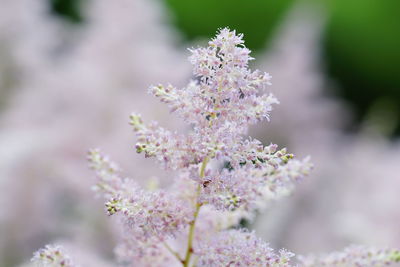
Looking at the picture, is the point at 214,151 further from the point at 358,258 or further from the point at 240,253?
the point at 358,258

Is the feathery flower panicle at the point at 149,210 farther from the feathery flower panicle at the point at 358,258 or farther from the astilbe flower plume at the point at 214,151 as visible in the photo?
the feathery flower panicle at the point at 358,258

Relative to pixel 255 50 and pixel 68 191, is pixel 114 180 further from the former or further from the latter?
pixel 255 50

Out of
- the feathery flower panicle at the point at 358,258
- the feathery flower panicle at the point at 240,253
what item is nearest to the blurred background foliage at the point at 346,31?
the feathery flower panicle at the point at 358,258

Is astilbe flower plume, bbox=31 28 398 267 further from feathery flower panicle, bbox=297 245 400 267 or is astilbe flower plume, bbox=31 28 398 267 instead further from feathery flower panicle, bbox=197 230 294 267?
feathery flower panicle, bbox=297 245 400 267

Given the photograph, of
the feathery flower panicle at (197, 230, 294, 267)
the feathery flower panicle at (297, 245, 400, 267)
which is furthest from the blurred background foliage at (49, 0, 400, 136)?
the feathery flower panicle at (197, 230, 294, 267)

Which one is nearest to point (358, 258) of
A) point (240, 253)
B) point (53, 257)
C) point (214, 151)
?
point (240, 253)

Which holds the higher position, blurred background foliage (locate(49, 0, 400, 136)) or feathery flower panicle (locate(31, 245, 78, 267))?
blurred background foliage (locate(49, 0, 400, 136))

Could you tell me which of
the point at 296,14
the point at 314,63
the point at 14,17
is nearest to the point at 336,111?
the point at 314,63
